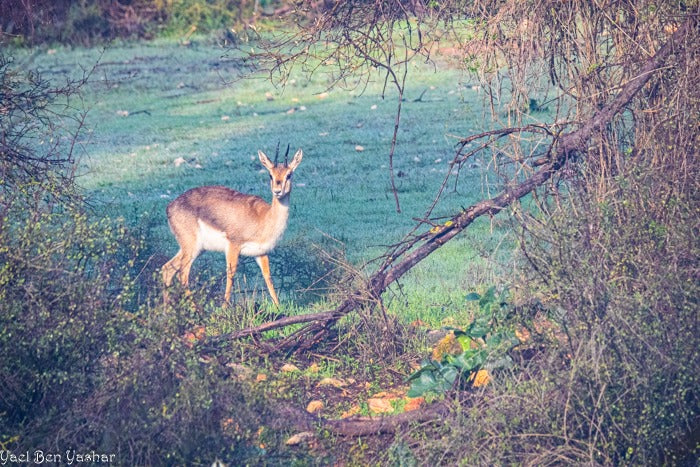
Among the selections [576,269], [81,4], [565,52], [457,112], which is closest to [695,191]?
[576,269]

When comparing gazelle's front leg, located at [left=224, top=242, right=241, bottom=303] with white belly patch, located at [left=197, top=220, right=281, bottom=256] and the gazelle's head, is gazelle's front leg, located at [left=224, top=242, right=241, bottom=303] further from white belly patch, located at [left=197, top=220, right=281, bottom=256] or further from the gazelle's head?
the gazelle's head

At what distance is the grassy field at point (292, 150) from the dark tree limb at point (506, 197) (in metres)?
0.25

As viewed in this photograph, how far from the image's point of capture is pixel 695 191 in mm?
5910

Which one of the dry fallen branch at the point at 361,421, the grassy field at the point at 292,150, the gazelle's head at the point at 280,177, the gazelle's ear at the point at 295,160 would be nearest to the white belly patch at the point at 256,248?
the grassy field at the point at 292,150

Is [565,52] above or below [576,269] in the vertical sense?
above

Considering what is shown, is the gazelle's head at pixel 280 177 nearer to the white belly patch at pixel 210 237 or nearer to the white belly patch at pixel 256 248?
the white belly patch at pixel 256 248

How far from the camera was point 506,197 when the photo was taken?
255 inches

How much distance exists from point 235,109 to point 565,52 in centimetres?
1267

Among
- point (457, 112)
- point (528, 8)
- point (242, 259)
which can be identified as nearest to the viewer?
point (528, 8)

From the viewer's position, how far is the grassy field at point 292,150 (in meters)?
9.20

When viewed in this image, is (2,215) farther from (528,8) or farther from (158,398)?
(528,8)

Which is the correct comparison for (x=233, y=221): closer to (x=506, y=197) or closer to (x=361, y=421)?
(x=506, y=197)

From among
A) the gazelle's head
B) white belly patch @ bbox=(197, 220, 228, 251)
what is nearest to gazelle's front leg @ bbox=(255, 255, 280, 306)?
white belly patch @ bbox=(197, 220, 228, 251)

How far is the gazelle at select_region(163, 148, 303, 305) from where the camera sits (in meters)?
9.25
